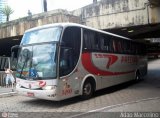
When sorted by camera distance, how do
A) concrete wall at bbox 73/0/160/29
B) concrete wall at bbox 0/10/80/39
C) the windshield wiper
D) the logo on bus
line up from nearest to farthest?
the logo on bus < the windshield wiper < concrete wall at bbox 73/0/160/29 < concrete wall at bbox 0/10/80/39

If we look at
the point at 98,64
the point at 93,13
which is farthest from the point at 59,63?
the point at 93,13

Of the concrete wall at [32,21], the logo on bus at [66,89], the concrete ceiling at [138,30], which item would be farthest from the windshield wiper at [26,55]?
the concrete ceiling at [138,30]

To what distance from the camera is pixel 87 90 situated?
12.9 metres

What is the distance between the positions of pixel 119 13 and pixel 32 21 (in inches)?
309

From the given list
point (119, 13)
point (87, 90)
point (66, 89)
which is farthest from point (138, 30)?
point (66, 89)

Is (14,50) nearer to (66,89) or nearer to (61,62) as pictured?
(61,62)

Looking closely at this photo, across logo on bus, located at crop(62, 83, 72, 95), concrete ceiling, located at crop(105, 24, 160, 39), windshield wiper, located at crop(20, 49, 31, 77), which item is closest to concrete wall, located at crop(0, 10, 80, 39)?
concrete ceiling, located at crop(105, 24, 160, 39)

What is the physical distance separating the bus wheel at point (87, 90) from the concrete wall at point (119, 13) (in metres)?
7.00

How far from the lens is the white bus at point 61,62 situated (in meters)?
10.9

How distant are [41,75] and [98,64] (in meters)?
3.89

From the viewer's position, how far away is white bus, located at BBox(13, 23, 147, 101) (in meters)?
10.9

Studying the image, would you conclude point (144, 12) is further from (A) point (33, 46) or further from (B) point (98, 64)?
(A) point (33, 46)

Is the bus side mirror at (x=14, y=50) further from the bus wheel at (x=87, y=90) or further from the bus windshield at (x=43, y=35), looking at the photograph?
the bus wheel at (x=87, y=90)

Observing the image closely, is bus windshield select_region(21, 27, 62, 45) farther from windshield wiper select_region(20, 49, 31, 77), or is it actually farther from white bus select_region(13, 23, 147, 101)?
windshield wiper select_region(20, 49, 31, 77)
